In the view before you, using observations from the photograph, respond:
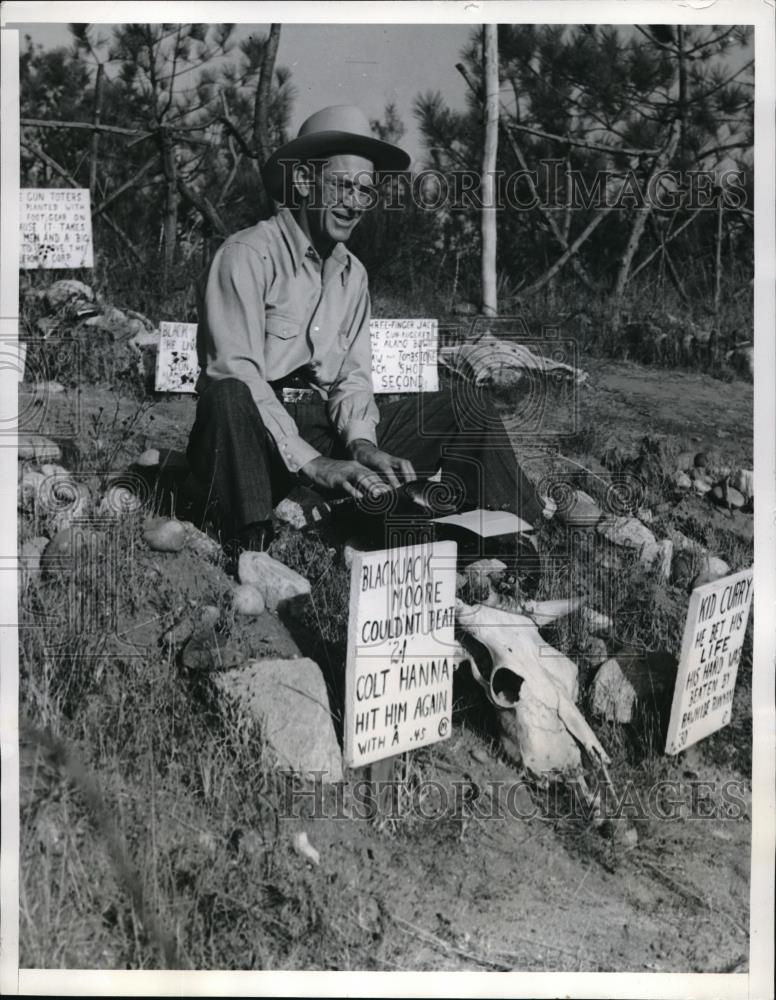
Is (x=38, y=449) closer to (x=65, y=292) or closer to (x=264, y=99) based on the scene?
(x=65, y=292)

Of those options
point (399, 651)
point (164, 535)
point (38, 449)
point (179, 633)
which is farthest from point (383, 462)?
point (38, 449)

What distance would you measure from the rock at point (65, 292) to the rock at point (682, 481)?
7.23ft

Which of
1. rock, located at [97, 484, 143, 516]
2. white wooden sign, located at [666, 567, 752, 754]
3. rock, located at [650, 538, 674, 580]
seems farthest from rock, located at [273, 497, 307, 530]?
white wooden sign, located at [666, 567, 752, 754]

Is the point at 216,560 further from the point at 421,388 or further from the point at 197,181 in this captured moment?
the point at 197,181

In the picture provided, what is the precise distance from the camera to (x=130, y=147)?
4.02 metres

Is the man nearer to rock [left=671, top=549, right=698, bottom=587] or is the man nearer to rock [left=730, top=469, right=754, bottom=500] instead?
rock [left=671, top=549, right=698, bottom=587]

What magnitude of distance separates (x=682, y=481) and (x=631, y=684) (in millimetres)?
774

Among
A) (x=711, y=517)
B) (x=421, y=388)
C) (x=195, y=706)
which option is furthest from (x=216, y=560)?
(x=711, y=517)

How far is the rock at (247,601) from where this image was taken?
3.84m

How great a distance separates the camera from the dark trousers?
3875 mm

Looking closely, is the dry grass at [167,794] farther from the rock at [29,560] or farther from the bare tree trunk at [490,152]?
the bare tree trunk at [490,152]

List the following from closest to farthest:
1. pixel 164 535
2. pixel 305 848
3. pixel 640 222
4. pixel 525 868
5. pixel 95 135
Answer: pixel 305 848 < pixel 525 868 < pixel 164 535 < pixel 95 135 < pixel 640 222

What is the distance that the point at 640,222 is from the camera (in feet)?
13.4

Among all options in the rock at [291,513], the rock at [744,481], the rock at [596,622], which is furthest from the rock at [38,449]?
the rock at [744,481]
